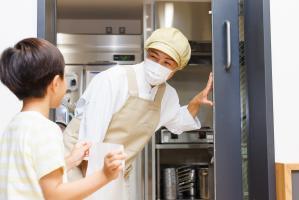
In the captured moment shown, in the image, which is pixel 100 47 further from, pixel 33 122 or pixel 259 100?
pixel 33 122

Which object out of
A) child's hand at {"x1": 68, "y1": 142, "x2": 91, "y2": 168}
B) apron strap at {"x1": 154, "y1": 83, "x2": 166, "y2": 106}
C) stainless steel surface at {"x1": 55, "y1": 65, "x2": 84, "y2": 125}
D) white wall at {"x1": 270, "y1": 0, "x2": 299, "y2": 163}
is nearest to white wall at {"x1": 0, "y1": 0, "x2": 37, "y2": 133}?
child's hand at {"x1": 68, "y1": 142, "x2": 91, "y2": 168}

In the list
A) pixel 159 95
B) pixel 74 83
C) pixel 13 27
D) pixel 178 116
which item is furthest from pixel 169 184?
pixel 13 27

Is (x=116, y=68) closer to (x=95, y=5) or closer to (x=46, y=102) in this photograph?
(x=46, y=102)

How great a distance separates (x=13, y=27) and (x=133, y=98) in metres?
0.55

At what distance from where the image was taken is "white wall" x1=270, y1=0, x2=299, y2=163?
58.4 inches

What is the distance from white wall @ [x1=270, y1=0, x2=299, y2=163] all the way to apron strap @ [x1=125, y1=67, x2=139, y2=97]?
0.55 metres

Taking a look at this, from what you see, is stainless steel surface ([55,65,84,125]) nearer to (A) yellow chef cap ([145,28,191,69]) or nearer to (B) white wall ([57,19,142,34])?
(B) white wall ([57,19,142,34])

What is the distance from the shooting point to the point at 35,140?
2.84ft

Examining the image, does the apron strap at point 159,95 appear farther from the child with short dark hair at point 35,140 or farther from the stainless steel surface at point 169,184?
the stainless steel surface at point 169,184

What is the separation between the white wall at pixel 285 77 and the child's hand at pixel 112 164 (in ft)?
2.49

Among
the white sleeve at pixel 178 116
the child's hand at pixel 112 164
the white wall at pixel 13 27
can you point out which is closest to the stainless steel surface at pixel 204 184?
the white sleeve at pixel 178 116

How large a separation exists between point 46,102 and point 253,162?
2.97 ft

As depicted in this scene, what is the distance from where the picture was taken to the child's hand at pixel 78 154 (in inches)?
42.5

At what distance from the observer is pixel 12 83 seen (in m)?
0.90
